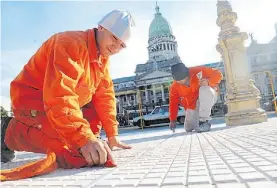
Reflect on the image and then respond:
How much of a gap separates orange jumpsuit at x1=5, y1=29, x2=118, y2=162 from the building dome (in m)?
64.0

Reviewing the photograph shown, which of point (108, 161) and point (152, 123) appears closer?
point (108, 161)

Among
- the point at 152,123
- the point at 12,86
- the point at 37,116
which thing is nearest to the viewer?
the point at 37,116

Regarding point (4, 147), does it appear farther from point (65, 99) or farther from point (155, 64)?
point (155, 64)

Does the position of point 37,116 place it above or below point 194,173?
above

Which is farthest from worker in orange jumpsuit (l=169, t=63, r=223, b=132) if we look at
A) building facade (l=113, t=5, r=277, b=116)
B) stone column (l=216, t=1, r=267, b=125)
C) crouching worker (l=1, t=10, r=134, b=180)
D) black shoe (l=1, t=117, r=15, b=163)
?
building facade (l=113, t=5, r=277, b=116)

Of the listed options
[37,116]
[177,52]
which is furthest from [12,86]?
[177,52]

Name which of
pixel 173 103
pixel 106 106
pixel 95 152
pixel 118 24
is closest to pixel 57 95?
pixel 95 152

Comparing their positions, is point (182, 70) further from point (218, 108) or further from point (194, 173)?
point (218, 108)

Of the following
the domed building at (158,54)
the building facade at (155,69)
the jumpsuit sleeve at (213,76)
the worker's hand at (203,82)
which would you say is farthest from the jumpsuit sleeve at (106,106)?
the domed building at (158,54)

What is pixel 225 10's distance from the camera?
21.6 ft

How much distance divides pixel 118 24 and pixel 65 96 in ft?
2.56

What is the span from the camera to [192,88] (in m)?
4.71

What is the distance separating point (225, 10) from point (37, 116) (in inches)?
228

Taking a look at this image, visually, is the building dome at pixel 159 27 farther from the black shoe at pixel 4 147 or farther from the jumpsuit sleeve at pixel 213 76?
the black shoe at pixel 4 147
